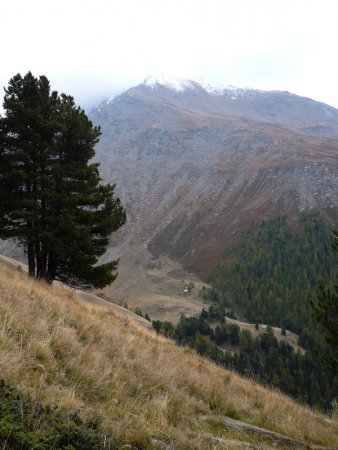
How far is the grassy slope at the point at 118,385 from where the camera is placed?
486 centimetres

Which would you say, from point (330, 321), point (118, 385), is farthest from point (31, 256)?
point (118, 385)

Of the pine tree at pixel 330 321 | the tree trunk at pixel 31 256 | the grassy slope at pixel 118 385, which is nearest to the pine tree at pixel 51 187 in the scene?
the tree trunk at pixel 31 256

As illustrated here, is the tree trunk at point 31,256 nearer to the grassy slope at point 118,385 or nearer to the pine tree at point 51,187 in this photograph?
the pine tree at point 51,187

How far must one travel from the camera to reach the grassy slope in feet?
15.9

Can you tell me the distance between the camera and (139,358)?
8.59 meters

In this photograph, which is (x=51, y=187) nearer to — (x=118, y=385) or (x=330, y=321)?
(x=330, y=321)

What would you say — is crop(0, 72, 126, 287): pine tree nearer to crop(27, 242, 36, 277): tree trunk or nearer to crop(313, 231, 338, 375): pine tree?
crop(27, 242, 36, 277): tree trunk

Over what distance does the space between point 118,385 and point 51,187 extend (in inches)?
611

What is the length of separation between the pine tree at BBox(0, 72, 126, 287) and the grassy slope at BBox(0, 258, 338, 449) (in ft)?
31.3

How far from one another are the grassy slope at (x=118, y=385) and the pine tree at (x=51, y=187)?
31.3 ft

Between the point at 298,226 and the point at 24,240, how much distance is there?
516 ft

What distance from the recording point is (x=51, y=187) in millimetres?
20141

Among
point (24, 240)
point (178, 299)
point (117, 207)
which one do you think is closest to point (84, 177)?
point (117, 207)

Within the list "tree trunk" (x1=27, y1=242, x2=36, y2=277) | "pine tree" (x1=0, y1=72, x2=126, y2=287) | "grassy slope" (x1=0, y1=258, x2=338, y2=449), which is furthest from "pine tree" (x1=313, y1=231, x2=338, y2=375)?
"tree trunk" (x1=27, y1=242, x2=36, y2=277)
